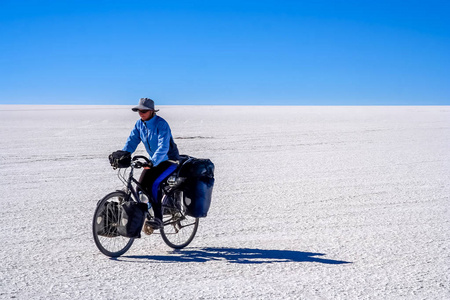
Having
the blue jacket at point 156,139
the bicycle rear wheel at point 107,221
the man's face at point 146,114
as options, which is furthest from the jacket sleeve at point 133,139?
the bicycle rear wheel at point 107,221

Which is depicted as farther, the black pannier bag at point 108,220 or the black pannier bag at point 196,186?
the black pannier bag at point 196,186

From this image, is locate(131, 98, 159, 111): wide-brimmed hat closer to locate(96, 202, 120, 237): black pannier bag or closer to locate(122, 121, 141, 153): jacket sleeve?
locate(122, 121, 141, 153): jacket sleeve

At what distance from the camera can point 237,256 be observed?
18.3 ft

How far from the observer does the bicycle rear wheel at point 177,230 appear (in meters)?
5.90

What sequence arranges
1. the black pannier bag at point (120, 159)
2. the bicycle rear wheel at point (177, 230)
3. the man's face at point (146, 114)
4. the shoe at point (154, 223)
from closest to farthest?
the black pannier bag at point (120, 159), the man's face at point (146, 114), the shoe at point (154, 223), the bicycle rear wheel at point (177, 230)

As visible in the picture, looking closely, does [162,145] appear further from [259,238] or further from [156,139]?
[259,238]

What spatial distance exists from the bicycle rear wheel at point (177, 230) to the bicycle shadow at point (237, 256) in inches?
7.4

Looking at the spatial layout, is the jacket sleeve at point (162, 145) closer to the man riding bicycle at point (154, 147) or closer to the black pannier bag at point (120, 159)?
the man riding bicycle at point (154, 147)

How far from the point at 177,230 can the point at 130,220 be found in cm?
84

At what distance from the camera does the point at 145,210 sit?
5453mm

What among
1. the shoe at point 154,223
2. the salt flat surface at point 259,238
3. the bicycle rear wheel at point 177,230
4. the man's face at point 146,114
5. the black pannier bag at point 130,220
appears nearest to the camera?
the salt flat surface at point 259,238

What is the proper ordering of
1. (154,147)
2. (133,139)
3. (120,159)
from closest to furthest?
1. (120,159)
2. (154,147)
3. (133,139)

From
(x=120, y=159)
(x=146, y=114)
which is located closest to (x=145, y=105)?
(x=146, y=114)

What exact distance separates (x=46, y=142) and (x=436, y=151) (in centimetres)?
1364
